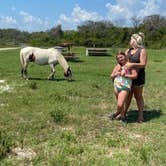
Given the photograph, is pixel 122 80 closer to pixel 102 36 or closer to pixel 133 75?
pixel 133 75

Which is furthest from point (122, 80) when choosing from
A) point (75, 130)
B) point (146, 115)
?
point (75, 130)

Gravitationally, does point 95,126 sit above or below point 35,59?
below

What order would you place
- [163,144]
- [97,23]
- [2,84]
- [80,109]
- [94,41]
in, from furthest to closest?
[97,23] < [94,41] < [2,84] < [80,109] < [163,144]

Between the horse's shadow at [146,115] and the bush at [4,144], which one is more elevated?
the bush at [4,144]

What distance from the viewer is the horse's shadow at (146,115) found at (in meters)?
7.40

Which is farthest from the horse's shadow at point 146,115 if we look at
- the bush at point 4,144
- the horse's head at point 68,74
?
the horse's head at point 68,74

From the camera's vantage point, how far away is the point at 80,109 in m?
7.99

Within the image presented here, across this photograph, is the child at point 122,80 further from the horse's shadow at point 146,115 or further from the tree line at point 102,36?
the tree line at point 102,36

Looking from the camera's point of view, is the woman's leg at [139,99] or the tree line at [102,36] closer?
the woman's leg at [139,99]

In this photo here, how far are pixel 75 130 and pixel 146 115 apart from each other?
202 cm

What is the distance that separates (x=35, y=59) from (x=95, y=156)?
783 centimetres

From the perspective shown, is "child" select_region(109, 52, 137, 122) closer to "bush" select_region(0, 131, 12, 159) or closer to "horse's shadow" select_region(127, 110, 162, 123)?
"horse's shadow" select_region(127, 110, 162, 123)

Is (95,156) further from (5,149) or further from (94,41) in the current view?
(94,41)

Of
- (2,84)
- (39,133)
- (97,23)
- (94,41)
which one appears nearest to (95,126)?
(39,133)
